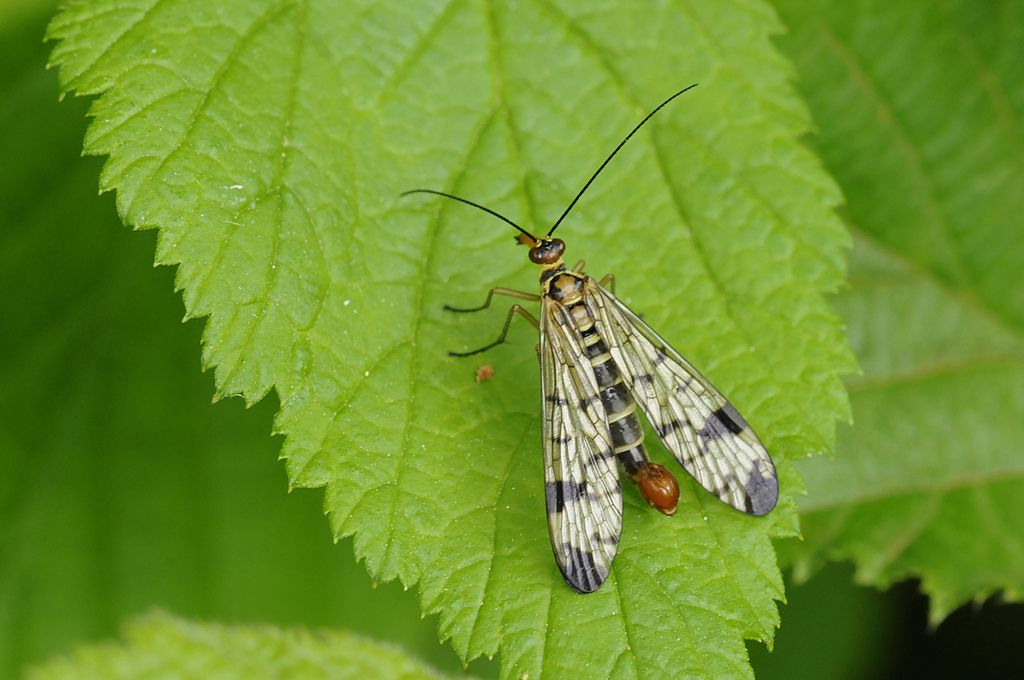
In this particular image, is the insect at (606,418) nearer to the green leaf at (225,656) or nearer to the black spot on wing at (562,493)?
the black spot on wing at (562,493)

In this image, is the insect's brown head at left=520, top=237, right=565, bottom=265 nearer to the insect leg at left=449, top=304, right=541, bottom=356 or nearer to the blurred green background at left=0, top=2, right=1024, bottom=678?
the insect leg at left=449, top=304, right=541, bottom=356

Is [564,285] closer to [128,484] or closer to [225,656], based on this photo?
[225,656]

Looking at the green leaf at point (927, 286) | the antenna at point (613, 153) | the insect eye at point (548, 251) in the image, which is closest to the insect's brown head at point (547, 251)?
the insect eye at point (548, 251)

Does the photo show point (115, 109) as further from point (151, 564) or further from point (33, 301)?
point (151, 564)

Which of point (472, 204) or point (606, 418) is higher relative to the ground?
point (472, 204)

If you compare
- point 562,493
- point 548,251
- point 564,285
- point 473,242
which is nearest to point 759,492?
point 562,493

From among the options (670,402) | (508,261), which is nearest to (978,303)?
(670,402)
